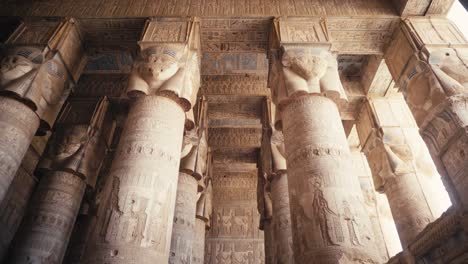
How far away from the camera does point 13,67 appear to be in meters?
5.06

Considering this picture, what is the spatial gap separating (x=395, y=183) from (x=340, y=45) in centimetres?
310

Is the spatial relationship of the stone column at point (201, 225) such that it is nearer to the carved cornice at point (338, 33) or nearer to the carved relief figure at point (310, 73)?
the carved relief figure at point (310, 73)

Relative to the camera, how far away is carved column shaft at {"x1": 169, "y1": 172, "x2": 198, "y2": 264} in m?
6.32

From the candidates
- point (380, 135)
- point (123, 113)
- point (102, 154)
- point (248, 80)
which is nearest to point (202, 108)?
point (248, 80)

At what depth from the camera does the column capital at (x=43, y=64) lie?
4891 mm

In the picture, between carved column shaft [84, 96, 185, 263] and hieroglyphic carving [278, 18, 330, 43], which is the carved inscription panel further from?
carved column shaft [84, 96, 185, 263]

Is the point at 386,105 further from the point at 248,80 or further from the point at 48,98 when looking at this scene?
the point at 48,98

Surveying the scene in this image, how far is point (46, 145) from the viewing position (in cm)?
703

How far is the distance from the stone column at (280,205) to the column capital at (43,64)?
4.68 meters

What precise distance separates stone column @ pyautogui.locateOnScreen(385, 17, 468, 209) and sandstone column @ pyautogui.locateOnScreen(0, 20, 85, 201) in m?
5.76

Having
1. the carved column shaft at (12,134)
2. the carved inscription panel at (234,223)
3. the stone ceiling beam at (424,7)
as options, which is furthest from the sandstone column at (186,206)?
the stone ceiling beam at (424,7)

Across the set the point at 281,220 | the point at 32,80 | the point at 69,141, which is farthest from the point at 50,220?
the point at 281,220

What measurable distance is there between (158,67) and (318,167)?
9.57 ft

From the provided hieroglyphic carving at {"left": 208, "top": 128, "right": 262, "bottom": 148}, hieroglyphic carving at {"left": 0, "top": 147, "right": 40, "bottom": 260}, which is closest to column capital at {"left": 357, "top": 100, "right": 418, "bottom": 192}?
hieroglyphic carving at {"left": 208, "top": 128, "right": 262, "bottom": 148}
